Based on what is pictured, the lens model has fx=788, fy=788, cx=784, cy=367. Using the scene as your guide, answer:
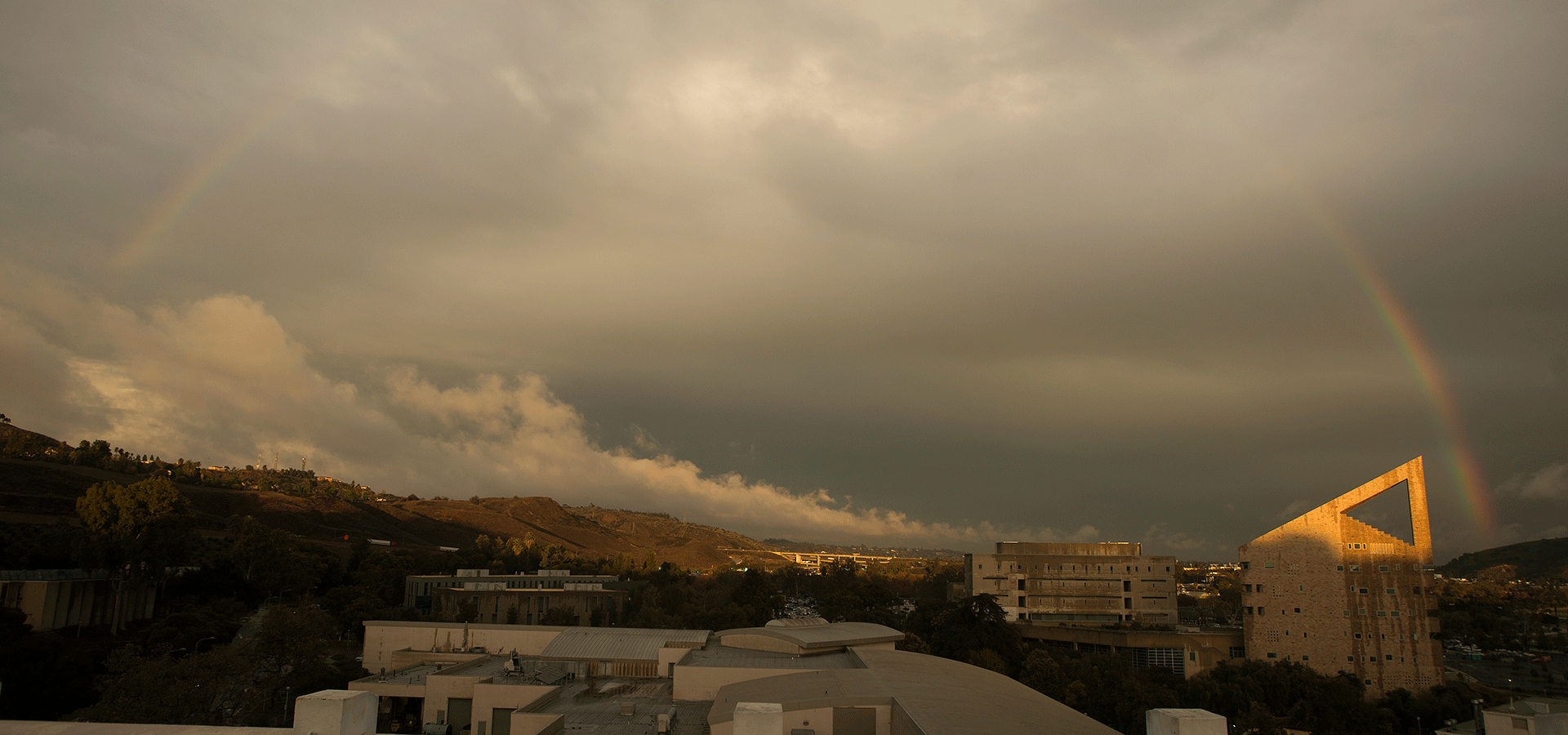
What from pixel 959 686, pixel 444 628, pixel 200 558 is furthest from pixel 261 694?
pixel 200 558

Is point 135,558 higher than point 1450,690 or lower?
higher

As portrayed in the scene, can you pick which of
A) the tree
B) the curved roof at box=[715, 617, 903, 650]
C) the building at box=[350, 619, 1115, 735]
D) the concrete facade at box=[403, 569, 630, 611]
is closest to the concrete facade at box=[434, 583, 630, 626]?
the concrete facade at box=[403, 569, 630, 611]

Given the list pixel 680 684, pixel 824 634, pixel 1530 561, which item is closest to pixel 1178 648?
pixel 824 634

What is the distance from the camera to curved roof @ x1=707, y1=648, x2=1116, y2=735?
24141 mm

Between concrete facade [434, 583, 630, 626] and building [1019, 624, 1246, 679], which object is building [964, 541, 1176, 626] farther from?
concrete facade [434, 583, 630, 626]

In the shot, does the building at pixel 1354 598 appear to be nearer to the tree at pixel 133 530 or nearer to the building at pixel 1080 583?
the building at pixel 1080 583

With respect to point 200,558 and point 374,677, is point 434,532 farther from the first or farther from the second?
point 374,677

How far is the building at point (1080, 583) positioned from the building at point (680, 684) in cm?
4489

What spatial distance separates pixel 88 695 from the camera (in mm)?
42375

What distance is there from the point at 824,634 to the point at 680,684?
37.0 ft

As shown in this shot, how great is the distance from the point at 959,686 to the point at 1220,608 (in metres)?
104

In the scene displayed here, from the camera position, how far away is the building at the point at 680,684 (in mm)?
26922

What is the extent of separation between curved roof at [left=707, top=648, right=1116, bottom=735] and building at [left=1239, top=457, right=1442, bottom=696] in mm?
46026

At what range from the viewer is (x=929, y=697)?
27688mm
